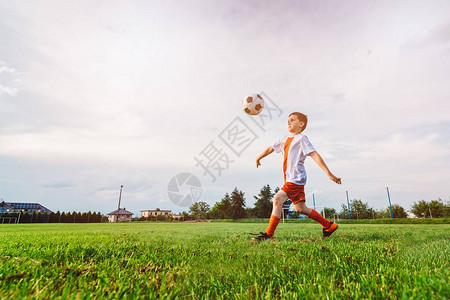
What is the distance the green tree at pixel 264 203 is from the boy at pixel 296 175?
4482 centimetres

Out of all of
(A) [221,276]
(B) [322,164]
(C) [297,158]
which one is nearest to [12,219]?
(C) [297,158]

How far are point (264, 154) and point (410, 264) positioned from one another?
11.2 feet

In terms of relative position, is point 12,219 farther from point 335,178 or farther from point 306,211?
point 335,178

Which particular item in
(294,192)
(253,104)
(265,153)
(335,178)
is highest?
(253,104)

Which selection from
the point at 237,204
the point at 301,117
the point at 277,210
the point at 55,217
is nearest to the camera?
the point at 277,210

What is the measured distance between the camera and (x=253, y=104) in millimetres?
5977

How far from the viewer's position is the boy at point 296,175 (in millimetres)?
4246

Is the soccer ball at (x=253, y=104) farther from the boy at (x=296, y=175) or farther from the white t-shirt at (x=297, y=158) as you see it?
the white t-shirt at (x=297, y=158)

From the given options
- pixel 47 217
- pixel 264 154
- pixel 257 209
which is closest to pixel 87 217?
pixel 47 217

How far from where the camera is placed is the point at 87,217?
49500 mm

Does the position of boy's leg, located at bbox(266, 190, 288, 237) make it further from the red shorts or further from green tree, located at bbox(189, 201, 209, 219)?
green tree, located at bbox(189, 201, 209, 219)

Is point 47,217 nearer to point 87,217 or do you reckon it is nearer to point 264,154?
point 87,217

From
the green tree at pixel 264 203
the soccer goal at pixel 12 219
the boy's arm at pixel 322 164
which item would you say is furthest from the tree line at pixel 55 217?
the boy's arm at pixel 322 164

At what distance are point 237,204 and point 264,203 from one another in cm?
1020
